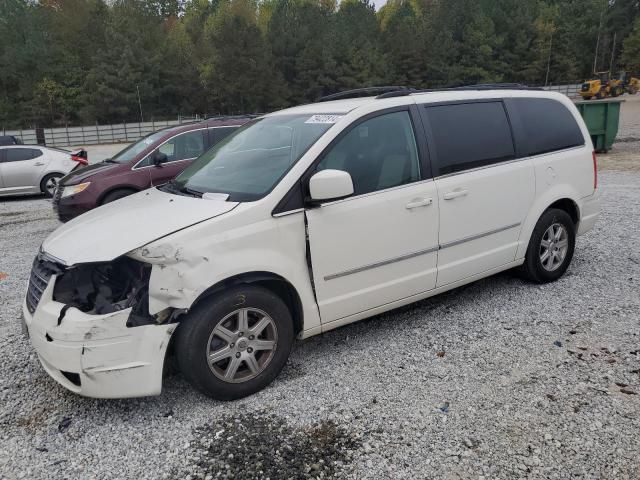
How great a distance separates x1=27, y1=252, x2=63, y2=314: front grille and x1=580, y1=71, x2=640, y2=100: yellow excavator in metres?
43.3

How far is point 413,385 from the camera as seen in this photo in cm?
337

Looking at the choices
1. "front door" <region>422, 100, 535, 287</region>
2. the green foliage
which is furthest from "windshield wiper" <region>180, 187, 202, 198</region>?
the green foliage

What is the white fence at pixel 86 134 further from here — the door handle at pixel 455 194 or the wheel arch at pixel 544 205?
the door handle at pixel 455 194

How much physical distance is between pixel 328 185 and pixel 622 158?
1380 cm

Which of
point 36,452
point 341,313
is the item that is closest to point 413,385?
point 341,313

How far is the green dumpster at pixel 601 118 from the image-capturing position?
1429 centimetres

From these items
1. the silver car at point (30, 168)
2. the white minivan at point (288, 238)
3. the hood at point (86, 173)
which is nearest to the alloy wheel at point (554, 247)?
the white minivan at point (288, 238)

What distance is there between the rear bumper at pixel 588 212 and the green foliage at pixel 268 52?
54544mm

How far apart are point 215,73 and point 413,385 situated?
59.5 metres

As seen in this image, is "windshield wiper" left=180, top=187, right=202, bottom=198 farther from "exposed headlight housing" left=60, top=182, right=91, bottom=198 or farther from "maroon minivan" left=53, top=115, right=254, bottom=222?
"exposed headlight housing" left=60, top=182, right=91, bottom=198

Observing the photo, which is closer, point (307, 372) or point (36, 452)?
point (36, 452)

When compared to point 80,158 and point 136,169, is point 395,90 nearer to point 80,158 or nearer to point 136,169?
point 136,169

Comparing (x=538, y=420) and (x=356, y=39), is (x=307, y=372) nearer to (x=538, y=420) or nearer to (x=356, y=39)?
(x=538, y=420)

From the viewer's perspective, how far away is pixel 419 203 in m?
3.83
